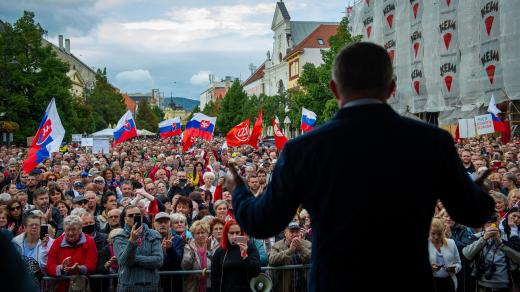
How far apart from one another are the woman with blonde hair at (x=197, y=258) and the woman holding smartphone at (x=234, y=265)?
536 mm

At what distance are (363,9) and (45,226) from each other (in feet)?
111

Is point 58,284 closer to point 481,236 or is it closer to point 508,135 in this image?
point 481,236

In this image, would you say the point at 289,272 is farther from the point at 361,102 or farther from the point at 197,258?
the point at 361,102

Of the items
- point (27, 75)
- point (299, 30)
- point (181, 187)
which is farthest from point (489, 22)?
point (299, 30)

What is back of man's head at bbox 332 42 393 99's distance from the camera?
2.79 meters

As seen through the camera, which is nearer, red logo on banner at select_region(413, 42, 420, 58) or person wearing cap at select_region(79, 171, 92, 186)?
person wearing cap at select_region(79, 171, 92, 186)

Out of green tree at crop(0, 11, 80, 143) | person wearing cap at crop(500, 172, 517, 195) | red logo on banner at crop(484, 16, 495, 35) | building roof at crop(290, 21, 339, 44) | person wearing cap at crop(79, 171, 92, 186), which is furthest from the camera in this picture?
building roof at crop(290, 21, 339, 44)

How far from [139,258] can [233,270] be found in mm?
957

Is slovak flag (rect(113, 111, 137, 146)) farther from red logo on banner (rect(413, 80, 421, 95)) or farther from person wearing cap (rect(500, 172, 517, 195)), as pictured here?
person wearing cap (rect(500, 172, 517, 195))

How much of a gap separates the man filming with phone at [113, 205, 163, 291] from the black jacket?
0.59 metres

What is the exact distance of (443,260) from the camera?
8133mm

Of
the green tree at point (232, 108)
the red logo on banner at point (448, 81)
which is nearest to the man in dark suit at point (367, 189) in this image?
the red logo on banner at point (448, 81)

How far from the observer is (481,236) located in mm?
8414

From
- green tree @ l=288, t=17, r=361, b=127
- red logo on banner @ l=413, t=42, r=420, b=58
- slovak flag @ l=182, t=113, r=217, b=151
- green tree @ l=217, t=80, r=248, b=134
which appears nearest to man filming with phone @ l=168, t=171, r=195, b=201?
slovak flag @ l=182, t=113, r=217, b=151
